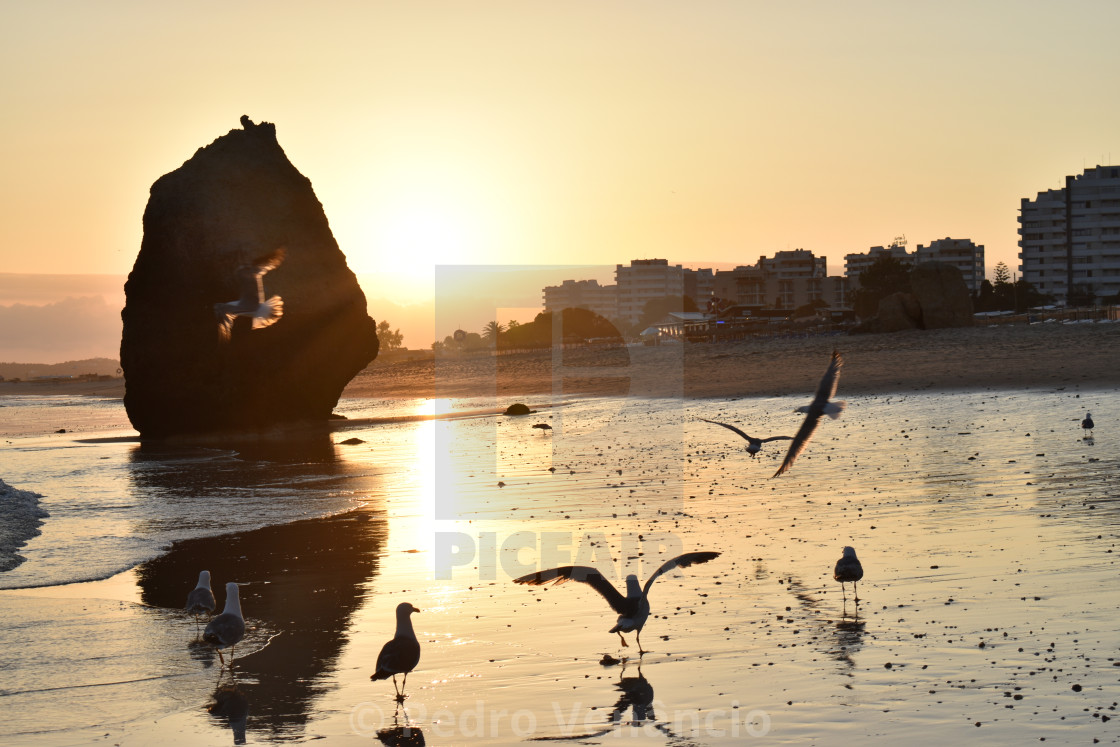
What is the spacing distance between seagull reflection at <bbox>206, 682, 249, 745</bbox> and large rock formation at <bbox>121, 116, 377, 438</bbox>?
1186 inches

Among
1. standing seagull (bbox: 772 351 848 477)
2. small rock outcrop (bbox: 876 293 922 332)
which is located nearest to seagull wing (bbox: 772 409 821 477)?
standing seagull (bbox: 772 351 848 477)

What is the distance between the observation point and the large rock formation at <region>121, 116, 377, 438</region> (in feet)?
126

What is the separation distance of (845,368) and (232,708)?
42975 mm

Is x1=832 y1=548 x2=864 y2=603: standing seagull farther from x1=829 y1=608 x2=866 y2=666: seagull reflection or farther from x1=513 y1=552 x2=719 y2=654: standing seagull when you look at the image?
x1=513 y1=552 x2=719 y2=654: standing seagull

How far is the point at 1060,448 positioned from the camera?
20.0m

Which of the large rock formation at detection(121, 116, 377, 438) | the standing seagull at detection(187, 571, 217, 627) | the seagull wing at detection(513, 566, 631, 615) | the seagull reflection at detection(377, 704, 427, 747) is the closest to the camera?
the seagull reflection at detection(377, 704, 427, 747)

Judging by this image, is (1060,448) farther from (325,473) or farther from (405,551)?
(325,473)

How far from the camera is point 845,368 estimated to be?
159 feet

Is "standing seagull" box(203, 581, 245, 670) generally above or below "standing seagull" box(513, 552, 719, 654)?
below

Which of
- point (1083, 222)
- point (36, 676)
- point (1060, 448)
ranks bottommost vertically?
point (36, 676)

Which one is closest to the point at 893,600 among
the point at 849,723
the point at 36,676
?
the point at 849,723

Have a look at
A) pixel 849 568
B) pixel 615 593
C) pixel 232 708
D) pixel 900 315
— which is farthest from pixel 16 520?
pixel 900 315

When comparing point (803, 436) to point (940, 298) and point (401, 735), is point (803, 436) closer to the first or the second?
point (401, 735)

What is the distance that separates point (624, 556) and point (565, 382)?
56.3 m
